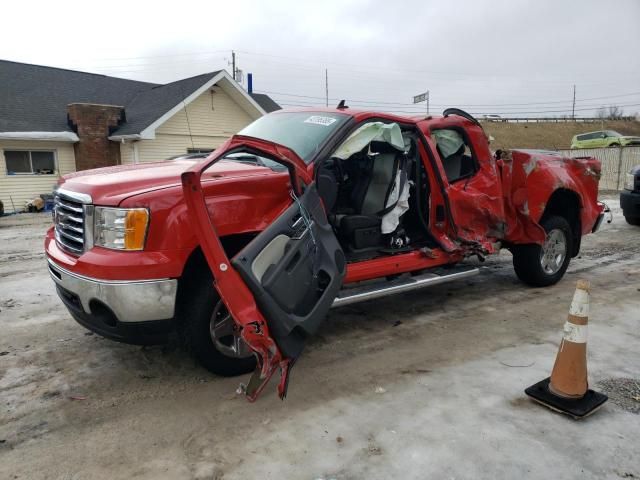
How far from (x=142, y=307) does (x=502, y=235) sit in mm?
4006

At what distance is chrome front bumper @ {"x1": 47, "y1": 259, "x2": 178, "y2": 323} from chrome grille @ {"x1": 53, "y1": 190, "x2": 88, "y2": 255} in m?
0.31

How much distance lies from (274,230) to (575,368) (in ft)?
7.01

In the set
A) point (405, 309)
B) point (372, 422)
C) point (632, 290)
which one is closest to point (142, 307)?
point (372, 422)

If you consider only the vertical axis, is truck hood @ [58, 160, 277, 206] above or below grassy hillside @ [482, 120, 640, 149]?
below

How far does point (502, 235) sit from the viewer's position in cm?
566

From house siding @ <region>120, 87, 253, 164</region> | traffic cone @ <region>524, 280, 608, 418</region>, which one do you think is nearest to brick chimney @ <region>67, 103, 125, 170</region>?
house siding @ <region>120, 87, 253, 164</region>

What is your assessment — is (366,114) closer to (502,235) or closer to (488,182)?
(488,182)

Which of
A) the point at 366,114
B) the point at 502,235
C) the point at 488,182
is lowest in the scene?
the point at 502,235

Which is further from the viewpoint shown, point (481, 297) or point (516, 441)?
point (481, 297)

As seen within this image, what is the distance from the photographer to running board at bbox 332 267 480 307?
4.18 meters

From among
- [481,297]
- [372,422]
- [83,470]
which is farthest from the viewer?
[481,297]

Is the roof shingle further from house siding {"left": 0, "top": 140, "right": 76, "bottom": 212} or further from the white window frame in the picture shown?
the white window frame

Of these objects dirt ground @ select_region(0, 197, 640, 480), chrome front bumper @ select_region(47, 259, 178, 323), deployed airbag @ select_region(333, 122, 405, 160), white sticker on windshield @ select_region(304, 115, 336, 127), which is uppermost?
white sticker on windshield @ select_region(304, 115, 336, 127)

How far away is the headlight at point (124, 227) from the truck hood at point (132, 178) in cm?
8
